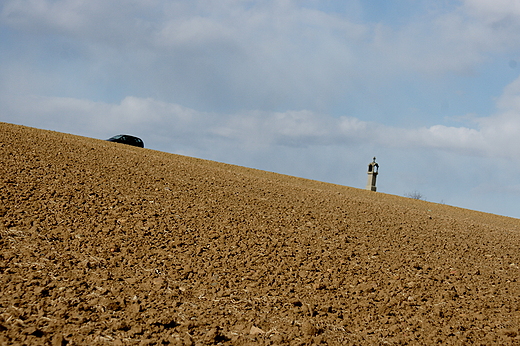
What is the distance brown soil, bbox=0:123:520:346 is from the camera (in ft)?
12.4

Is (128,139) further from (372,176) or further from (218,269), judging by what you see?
(218,269)

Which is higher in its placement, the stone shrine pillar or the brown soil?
the stone shrine pillar

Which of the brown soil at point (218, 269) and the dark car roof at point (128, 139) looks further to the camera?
the dark car roof at point (128, 139)

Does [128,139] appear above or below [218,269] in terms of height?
above

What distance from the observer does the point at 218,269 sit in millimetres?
4812

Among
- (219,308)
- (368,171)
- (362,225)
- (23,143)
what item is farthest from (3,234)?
(368,171)

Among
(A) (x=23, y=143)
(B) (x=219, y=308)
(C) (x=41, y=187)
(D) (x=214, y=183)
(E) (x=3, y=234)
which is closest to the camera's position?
(B) (x=219, y=308)

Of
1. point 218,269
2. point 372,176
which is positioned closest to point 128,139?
point 372,176

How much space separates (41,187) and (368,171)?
17639mm

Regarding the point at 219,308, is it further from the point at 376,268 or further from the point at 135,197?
the point at 135,197

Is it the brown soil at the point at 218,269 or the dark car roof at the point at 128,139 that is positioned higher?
the dark car roof at the point at 128,139

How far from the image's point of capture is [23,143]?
9000mm

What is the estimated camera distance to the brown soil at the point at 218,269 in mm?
3775

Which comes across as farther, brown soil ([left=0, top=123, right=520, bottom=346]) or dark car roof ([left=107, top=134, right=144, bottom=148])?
dark car roof ([left=107, top=134, right=144, bottom=148])
